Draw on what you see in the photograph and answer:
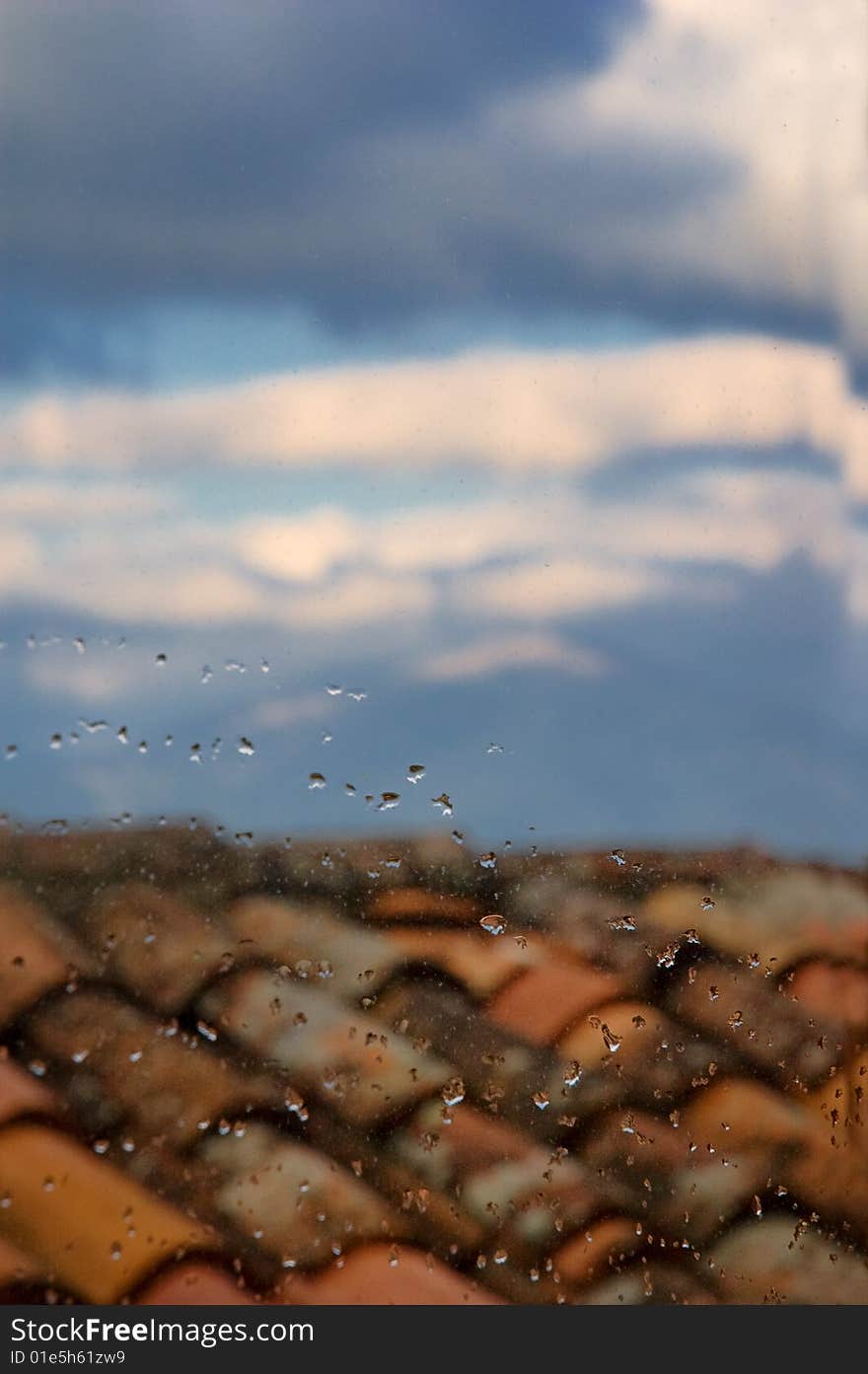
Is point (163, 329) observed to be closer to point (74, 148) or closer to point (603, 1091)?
point (74, 148)

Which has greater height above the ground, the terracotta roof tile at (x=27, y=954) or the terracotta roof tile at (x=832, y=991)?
the terracotta roof tile at (x=27, y=954)

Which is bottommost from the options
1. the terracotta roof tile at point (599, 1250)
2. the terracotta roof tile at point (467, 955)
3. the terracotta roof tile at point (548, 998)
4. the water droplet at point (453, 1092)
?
the terracotta roof tile at point (599, 1250)

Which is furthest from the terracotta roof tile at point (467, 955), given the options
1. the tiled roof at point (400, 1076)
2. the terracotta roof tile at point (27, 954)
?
the terracotta roof tile at point (27, 954)

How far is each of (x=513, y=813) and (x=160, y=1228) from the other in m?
0.17

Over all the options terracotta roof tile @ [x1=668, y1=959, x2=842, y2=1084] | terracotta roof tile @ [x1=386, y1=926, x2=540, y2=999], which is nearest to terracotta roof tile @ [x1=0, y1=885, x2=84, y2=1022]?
terracotta roof tile @ [x1=386, y1=926, x2=540, y2=999]

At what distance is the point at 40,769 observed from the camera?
17.4 inches

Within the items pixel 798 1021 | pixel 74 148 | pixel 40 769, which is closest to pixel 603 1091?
pixel 798 1021

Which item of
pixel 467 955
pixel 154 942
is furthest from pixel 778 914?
pixel 154 942

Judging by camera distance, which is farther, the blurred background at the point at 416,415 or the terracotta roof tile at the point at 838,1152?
the terracotta roof tile at the point at 838,1152

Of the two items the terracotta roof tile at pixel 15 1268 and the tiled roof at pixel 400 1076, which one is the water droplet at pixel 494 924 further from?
the terracotta roof tile at pixel 15 1268

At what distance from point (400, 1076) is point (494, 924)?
58 millimetres

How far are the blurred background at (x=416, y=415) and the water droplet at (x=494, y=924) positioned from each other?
3 cm

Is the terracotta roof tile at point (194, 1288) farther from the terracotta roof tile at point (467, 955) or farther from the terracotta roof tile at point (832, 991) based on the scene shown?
the terracotta roof tile at point (832, 991)

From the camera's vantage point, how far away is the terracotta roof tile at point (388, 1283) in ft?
1.54
